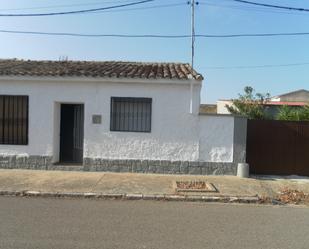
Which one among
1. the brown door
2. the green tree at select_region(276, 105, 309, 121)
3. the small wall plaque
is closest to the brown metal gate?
the green tree at select_region(276, 105, 309, 121)

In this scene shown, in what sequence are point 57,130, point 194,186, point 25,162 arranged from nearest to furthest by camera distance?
point 194,186 < point 25,162 < point 57,130

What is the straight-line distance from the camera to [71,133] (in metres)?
13.8

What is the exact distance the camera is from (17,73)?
1270cm

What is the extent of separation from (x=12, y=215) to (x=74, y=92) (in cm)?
613

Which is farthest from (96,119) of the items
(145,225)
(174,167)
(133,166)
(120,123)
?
(145,225)

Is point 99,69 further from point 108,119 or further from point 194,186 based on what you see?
point 194,186

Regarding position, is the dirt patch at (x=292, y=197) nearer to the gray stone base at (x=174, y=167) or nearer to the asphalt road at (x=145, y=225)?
the asphalt road at (x=145, y=225)

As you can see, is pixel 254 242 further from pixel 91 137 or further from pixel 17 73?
pixel 17 73

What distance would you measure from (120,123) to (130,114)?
0.45 m

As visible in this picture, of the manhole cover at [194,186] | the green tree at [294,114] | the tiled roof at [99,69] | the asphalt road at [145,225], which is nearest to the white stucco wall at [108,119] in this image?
the tiled roof at [99,69]

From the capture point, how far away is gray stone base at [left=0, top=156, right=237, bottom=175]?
12.5 m

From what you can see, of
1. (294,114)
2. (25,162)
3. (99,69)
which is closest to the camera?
(25,162)

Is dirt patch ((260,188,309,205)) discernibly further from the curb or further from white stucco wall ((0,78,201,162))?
white stucco wall ((0,78,201,162))

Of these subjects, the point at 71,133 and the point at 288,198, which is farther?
the point at 71,133
